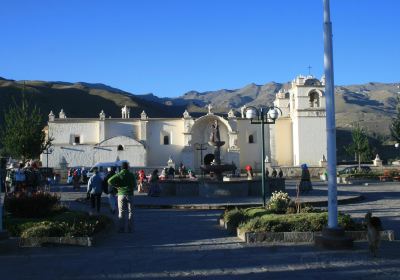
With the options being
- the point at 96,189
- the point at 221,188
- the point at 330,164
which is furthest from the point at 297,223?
the point at 221,188

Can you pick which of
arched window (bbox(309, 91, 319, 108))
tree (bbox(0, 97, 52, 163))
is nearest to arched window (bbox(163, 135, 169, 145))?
arched window (bbox(309, 91, 319, 108))

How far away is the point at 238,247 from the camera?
9.58 metres

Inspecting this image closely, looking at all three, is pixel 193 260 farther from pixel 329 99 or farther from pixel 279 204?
pixel 279 204

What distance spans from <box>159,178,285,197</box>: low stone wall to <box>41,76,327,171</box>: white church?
113ft

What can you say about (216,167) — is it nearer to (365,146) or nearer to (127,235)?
(127,235)

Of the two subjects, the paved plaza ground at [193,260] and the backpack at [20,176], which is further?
the backpack at [20,176]

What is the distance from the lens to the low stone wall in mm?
22344

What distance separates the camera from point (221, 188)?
22344 mm

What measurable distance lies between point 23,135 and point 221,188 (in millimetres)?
21409

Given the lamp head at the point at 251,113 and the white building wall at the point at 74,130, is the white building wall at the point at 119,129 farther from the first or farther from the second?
the lamp head at the point at 251,113

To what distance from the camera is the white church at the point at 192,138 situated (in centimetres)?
5869

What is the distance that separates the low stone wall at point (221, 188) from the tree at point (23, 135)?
18.0 meters

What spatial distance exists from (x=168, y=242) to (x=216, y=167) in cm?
1482

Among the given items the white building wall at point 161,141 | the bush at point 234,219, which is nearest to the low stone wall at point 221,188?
the bush at point 234,219
